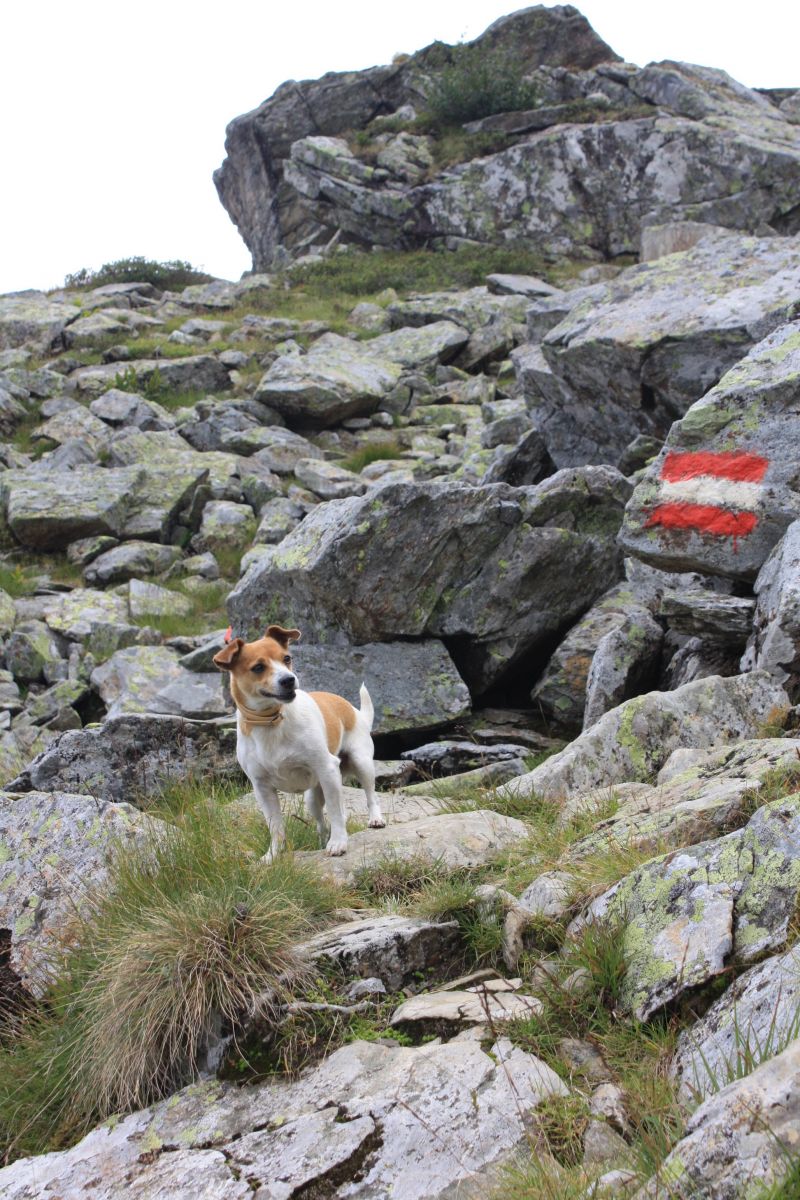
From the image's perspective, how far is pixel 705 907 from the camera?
4312 mm

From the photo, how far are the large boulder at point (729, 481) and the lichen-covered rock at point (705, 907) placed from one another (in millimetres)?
4801

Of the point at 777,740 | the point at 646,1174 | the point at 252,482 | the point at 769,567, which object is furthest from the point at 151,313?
the point at 646,1174

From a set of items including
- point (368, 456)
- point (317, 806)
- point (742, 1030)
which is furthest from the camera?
point (368, 456)

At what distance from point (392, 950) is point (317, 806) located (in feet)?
9.09

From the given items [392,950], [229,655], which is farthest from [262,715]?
[392,950]

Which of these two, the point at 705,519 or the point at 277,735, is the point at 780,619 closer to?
the point at 705,519

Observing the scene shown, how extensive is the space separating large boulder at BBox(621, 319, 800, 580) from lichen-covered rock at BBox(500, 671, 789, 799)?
5.19ft

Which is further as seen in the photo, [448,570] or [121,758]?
[448,570]

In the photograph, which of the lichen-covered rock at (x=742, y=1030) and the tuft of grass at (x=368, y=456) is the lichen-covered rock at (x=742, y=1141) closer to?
the lichen-covered rock at (x=742, y=1030)

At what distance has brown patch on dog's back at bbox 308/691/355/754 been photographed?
7.88 meters

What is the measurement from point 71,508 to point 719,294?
12481 millimetres

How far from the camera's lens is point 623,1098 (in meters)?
3.70

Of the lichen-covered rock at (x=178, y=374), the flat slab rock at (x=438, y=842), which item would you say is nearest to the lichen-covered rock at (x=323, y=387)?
the lichen-covered rock at (x=178, y=374)

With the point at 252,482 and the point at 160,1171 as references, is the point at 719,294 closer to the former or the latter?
the point at 252,482
